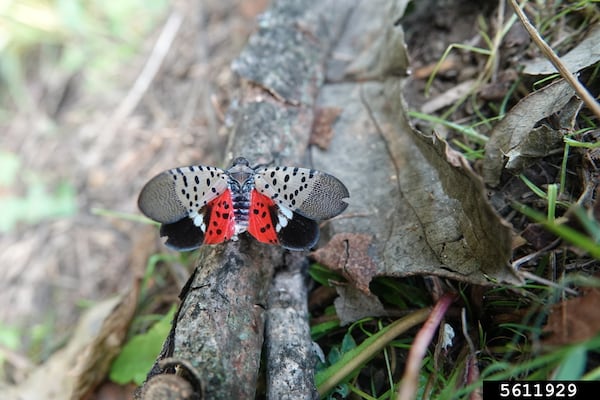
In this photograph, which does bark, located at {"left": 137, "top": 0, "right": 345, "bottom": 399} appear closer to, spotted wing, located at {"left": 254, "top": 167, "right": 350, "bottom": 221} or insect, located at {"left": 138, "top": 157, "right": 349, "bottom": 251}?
insect, located at {"left": 138, "top": 157, "right": 349, "bottom": 251}

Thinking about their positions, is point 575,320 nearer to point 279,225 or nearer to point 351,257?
point 351,257

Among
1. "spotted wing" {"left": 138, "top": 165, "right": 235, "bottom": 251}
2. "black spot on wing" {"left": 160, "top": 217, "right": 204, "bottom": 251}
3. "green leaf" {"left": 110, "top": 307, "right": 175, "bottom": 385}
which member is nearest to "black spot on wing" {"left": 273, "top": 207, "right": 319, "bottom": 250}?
"spotted wing" {"left": 138, "top": 165, "right": 235, "bottom": 251}

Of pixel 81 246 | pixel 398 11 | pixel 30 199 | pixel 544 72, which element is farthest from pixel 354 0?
pixel 30 199

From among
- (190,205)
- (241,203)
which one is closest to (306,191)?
(241,203)

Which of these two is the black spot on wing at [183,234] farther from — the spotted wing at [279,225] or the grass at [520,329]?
the grass at [520,329]

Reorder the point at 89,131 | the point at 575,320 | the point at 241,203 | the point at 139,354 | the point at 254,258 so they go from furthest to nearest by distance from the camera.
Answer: the point at 89,131 → the point at 139,354 → the point at 241,203 → the point at 254,258 → the point at 575,320

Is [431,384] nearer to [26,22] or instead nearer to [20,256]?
[20,256]
